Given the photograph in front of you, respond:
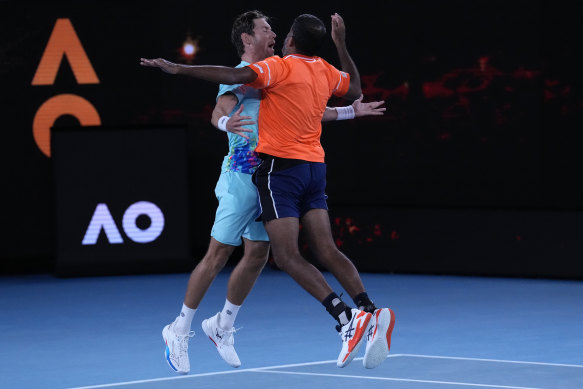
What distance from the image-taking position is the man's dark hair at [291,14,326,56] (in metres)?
5.65

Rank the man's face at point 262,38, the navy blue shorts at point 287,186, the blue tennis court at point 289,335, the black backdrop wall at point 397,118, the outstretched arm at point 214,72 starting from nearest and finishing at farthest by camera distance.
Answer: the outstretched arm at point 214,72
the navy blue shorts at point 287,186
the man's face at point 262,38
the blue tennis court at point 289,335
the black backdrop wall at point 397,118

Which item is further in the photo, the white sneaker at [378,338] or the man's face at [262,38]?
the man's face at [262,38]

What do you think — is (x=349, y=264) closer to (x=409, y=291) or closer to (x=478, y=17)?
(x=409, y=291)

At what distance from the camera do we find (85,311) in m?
9.36

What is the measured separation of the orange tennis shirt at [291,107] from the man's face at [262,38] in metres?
0.39

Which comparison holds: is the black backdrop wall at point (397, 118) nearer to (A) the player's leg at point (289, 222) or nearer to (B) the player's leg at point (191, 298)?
(B) the player's leg at point (191, 298)

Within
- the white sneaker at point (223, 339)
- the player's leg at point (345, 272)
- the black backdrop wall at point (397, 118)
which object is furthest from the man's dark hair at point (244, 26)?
the black backdrop wall at point (397, 118)

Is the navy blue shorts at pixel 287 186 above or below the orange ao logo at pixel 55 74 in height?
below

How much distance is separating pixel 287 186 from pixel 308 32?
0.76 metres

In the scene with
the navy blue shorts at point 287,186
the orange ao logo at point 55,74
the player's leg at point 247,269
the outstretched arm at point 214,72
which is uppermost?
the orange ao logo at point 55,74

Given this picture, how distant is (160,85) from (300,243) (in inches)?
84.7

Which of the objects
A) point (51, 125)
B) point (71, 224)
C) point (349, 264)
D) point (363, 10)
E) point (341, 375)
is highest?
point (363, 10)

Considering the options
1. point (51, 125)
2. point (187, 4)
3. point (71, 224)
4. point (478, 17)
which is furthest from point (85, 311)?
point (478, 17)

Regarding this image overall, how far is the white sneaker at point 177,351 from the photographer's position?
625 cm
